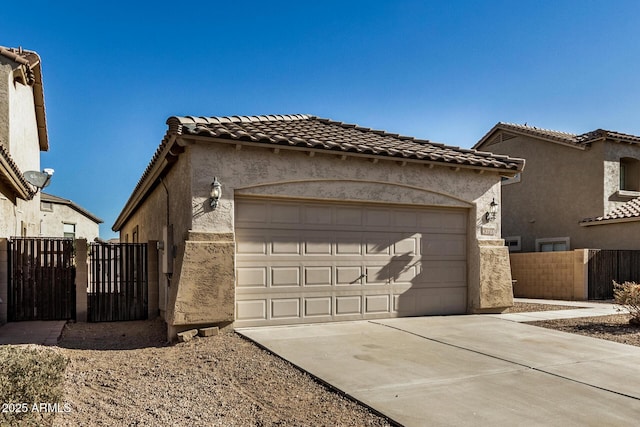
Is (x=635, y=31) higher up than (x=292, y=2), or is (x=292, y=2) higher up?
(x=292, y=2)

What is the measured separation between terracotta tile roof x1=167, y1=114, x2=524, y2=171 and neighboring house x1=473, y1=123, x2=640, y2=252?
967 cm

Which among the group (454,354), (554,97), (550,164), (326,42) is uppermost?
(326,42)

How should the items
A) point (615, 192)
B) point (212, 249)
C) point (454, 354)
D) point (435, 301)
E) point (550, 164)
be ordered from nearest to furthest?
point (454, 354) → point (212, 249) → point (435, 301) → point (615, 192) → point (550, 164)

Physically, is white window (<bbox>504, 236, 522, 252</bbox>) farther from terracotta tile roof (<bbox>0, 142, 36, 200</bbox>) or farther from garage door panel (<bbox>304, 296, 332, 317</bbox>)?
terracotta tile roof (<bbox>0, 142, 36, 200</bbox>)

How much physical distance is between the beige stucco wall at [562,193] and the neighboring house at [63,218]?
2801 centimetres

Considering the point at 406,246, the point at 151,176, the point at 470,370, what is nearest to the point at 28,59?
the point at 151,176

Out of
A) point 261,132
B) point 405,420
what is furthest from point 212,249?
point 405,420

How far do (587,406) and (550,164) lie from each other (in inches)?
715

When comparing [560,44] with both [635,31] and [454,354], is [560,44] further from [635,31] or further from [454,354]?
[454,354]

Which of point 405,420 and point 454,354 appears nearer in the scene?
point 405,420

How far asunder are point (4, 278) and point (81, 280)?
157 centimetres

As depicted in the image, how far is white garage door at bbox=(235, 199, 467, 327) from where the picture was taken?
884 centimetres

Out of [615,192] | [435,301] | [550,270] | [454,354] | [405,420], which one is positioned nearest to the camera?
[405,420]

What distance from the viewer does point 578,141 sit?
19.1 m
